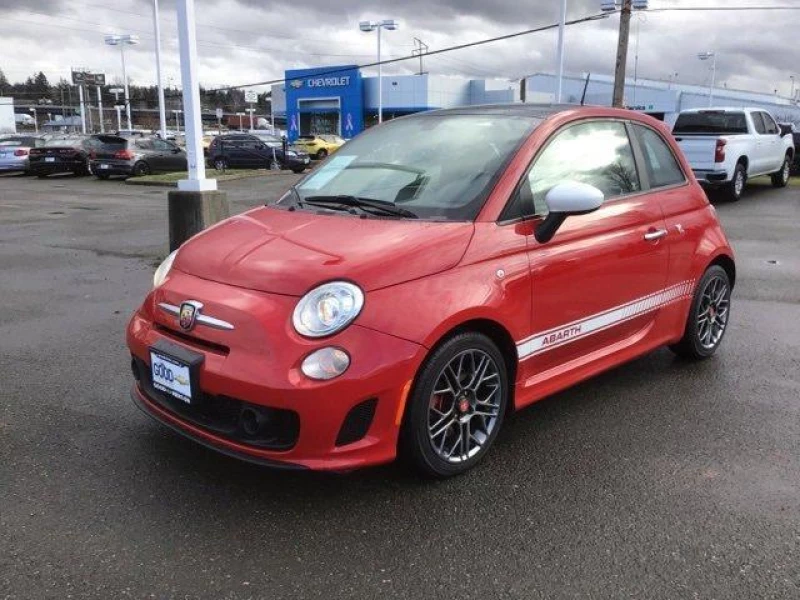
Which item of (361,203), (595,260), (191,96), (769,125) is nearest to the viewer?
(361,203)

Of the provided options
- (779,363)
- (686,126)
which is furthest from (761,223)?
(779,363)

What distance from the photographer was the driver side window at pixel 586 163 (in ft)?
12.0

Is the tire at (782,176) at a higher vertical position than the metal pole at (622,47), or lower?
lower

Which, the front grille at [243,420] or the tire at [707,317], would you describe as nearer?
the front grille at [243,420]

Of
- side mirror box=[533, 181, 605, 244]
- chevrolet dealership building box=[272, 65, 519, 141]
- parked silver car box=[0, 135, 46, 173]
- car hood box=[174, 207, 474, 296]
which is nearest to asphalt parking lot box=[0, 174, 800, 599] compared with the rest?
car hood box=[174, 207, 474, 296]

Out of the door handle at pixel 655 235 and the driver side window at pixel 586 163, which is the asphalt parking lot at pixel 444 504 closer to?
the door handle at pixel 655 235

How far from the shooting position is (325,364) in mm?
2818

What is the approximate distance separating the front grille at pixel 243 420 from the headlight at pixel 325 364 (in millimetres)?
174

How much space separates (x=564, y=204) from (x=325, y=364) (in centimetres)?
140

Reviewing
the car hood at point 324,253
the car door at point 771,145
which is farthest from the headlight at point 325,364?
the car door at point 771,145

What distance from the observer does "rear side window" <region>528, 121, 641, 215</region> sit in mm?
3709

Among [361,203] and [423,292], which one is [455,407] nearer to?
[423,292]

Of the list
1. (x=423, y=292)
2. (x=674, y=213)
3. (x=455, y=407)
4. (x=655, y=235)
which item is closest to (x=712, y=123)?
(x=674, y=213)

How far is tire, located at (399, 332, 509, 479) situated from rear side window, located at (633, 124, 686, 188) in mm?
1857
